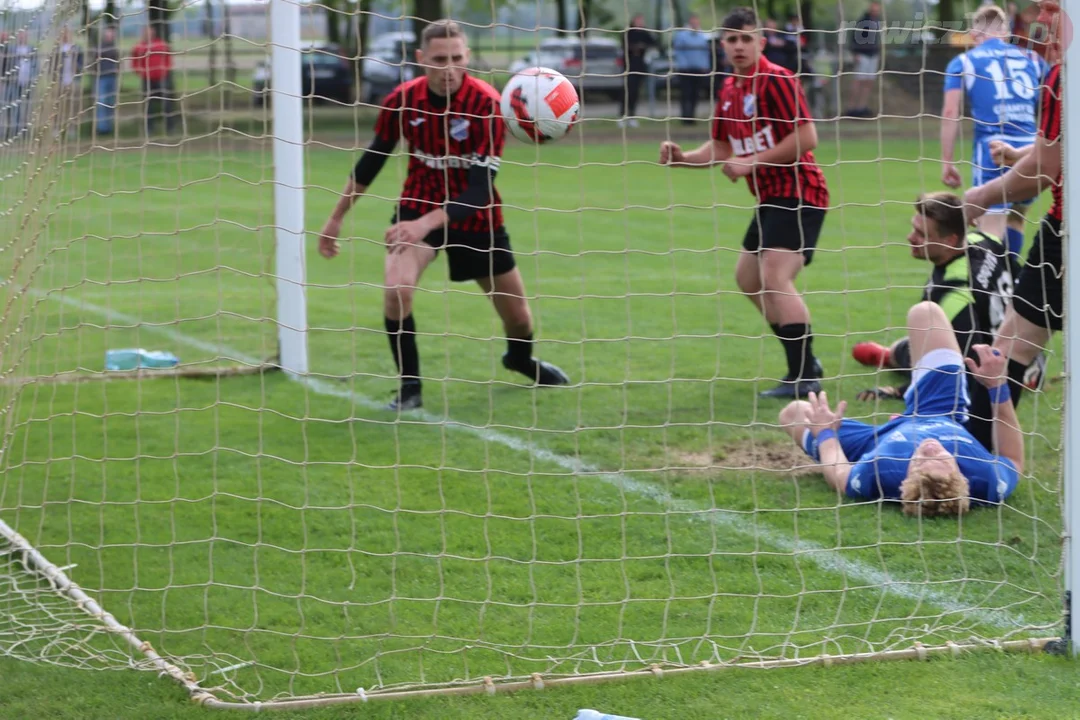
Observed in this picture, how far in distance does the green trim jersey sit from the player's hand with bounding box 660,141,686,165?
1.25m

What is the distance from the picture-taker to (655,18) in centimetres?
3058

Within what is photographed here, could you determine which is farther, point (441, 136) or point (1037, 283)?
point (441, 136)

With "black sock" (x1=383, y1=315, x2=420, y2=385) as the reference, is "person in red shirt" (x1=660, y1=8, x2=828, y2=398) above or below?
above

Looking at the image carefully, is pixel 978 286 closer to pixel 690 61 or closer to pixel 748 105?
pixel 748 105

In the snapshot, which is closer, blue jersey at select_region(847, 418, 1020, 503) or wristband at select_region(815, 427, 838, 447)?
blue jersey at select_region(847, 418, 1020, 503)

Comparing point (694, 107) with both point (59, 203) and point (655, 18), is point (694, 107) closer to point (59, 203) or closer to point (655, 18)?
point (655, 18)

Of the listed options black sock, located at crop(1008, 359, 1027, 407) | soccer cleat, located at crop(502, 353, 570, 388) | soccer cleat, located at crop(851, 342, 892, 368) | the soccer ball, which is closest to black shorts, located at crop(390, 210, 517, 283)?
soccer cleat, located at crop(502, 353, 570, 388)

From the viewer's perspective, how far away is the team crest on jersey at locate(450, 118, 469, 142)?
6.22m

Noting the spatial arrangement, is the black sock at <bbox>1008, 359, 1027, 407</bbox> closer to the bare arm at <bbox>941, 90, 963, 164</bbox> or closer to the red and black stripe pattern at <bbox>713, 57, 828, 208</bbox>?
the red and black stripe pattern at <bbox>713, 57, 828, 208</bbox>

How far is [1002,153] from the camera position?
4.12 metres

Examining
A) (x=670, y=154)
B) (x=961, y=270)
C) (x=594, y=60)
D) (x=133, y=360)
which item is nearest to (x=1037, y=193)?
(x=961, y=270)

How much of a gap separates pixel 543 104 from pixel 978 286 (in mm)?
2280

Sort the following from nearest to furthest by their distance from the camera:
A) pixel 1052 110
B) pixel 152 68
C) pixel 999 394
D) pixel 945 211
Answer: pixel 1052 110 < pixel 999 394 < pixel 945 211 < pixel 152 68

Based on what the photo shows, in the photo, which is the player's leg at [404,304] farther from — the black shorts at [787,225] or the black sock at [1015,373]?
the black sock at [1015,373]
